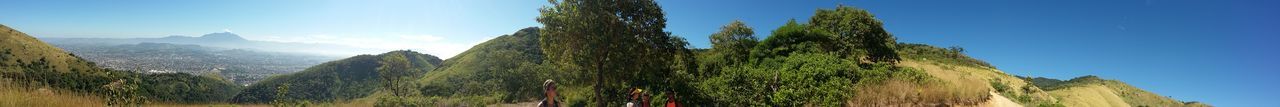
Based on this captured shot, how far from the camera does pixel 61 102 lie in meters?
6.63

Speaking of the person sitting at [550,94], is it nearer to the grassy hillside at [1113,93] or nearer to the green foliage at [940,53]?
the grassy hillside at [1113,93]

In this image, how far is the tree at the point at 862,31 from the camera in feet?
91.0

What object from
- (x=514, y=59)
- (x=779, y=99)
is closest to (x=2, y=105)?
(x=779, y=99)

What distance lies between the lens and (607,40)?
1936cm

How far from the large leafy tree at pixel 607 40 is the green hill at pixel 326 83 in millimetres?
121053

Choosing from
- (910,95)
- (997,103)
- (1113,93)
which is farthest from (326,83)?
(910,95)

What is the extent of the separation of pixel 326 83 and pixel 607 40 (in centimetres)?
15067

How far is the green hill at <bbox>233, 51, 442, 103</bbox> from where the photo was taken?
443 ft

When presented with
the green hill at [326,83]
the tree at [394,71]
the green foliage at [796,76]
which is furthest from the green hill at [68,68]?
the green foliage at [796,76]

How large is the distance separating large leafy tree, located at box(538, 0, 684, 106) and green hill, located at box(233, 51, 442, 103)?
121053mm

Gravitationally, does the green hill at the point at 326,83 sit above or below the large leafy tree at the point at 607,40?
below

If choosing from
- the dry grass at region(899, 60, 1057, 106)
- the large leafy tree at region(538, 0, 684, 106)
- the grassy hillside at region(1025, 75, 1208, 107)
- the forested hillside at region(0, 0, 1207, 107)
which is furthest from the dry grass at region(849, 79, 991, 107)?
the grassy hillside at region(1025, 75, 1208, 107)

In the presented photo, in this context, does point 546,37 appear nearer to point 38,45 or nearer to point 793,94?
point 793,94

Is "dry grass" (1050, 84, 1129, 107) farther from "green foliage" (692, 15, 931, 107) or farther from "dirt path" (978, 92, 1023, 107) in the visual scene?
"dirt path" (978, 92, 1023, 107)
